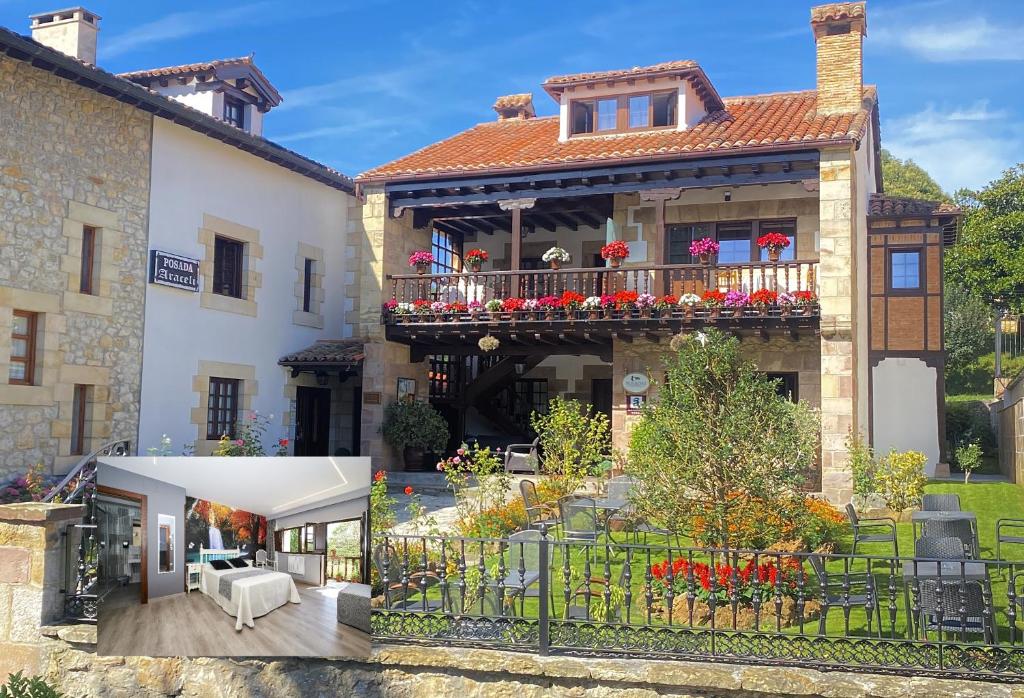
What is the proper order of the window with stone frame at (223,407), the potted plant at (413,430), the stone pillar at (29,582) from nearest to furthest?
the stone pillar at (29,582) < the window with stone frame at (223,407) < the potted plant at (413,430)

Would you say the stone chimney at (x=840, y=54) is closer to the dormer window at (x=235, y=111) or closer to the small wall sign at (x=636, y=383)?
the small wall sign at (x=636, y=383)

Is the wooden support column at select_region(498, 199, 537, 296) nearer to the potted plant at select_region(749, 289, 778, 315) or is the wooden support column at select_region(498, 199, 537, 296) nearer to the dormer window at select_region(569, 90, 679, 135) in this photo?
the dormer window at select_region(569, 90, 679, 135)

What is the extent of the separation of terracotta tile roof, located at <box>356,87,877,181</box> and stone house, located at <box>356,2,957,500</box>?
0.05m

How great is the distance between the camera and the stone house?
13.8 meters

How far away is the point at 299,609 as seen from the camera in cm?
458

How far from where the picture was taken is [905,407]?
19.1 m

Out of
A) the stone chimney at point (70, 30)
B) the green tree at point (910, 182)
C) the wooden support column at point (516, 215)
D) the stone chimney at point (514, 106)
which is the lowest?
the wooden support column at point (516, 215)

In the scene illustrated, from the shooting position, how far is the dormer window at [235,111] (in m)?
16.6

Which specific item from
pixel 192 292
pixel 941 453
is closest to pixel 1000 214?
pixel 941 453

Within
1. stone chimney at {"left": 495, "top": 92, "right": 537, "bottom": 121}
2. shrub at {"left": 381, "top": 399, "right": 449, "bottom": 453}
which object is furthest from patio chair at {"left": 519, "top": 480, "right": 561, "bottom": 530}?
stone chimney at {"left": 495, "top": 92, "right": 537, "bottom": 121}

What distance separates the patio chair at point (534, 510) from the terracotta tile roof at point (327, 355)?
5742mm

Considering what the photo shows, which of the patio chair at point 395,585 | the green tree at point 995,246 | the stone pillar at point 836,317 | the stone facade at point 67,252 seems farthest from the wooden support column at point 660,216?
the green tree at point 995,246

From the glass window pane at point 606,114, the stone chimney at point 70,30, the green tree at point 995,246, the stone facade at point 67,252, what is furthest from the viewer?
the green tree at point 995,246

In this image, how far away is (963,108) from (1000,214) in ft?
36.9
